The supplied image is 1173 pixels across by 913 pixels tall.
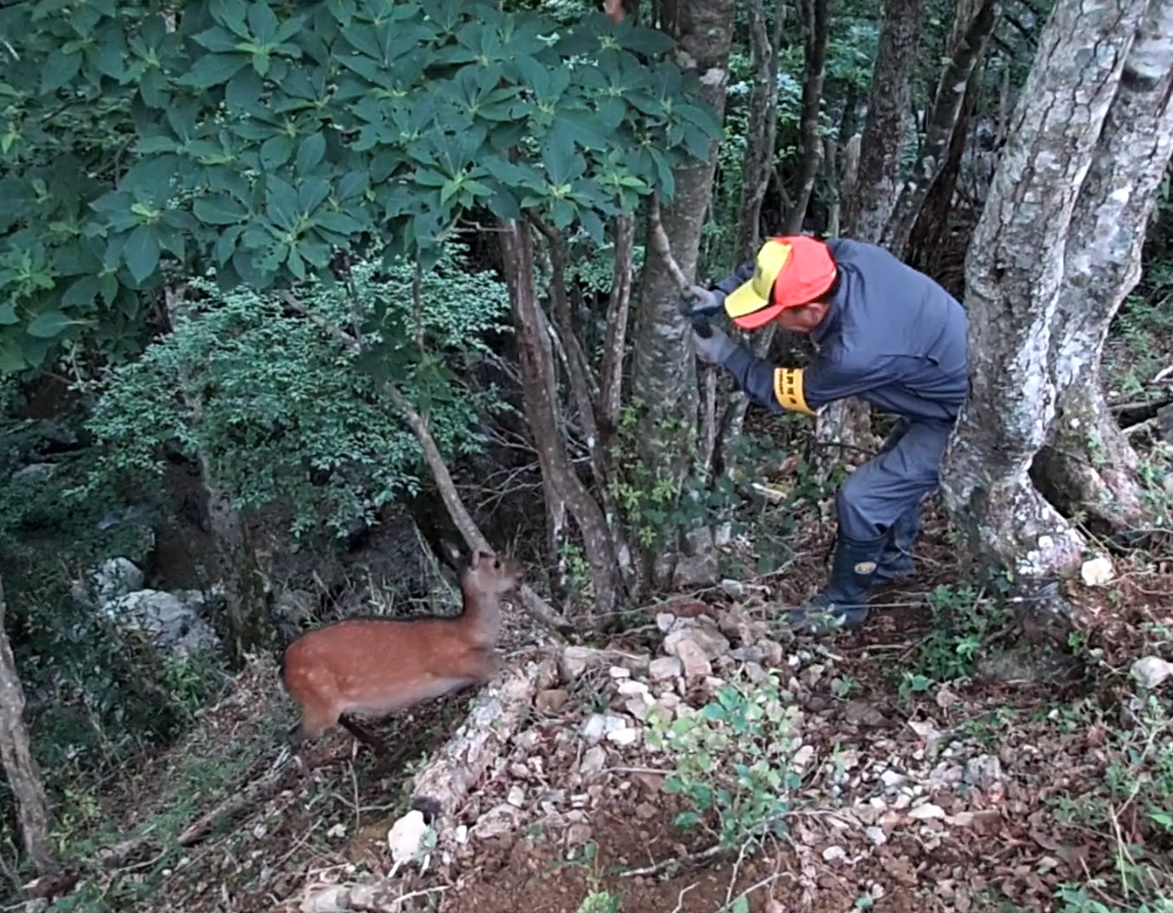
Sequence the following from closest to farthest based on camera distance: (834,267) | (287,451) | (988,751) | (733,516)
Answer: (988,751) → (834,267) → (733,516) → (287,451)

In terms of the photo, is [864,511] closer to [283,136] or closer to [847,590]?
[847,590]

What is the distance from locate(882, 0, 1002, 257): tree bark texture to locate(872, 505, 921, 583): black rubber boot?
1508mm

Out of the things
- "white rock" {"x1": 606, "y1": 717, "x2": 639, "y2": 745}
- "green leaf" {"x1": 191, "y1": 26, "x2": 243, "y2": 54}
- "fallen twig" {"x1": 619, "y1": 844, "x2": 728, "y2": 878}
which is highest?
"green leaf" {"x1": 191, "y1": 26, "x2": 243, "y2": 54}

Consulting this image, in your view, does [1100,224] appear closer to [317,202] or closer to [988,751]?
[988,751]

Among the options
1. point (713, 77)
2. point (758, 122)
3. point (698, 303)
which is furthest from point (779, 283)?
point (758, 122)

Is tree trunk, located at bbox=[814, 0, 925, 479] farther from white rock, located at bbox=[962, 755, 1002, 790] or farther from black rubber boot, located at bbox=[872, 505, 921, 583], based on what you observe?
white rock, located at bbox=[962, 755, 1002, 790]

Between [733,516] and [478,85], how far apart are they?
95.1 inches

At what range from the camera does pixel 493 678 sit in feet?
13.5

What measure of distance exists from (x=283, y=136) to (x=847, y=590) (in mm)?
2678

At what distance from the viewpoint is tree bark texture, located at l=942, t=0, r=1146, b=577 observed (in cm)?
303

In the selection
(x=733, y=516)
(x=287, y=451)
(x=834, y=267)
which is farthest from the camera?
(x=287, y=451)

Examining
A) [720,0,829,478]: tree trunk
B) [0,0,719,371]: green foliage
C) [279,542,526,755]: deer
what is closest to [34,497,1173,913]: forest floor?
[279,542,526,755]: deer

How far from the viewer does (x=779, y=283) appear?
3791 mm

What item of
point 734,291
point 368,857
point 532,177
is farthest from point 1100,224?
point 368,857
